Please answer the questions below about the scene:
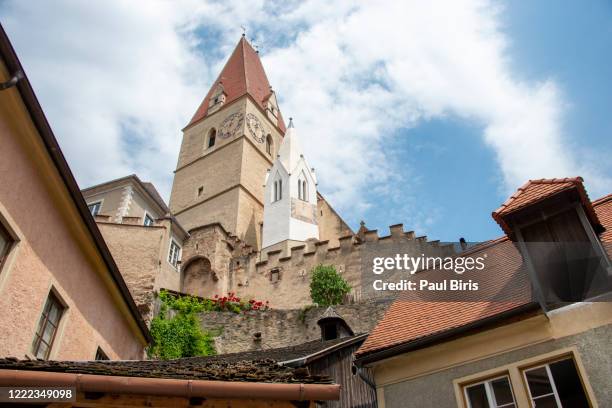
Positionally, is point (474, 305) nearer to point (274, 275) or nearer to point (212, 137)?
point (274, 275)

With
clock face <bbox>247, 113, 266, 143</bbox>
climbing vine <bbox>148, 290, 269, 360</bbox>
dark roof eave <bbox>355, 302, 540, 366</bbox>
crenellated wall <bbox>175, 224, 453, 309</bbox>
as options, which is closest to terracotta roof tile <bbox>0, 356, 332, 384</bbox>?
dark roof eave <bbox>355, 302, 540, 366</bbox>

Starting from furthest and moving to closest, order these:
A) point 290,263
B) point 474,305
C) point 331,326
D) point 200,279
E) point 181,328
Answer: point 200,279, point 290,263, point 181,328, point 331,326, point 474,305

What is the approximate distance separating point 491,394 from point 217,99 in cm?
4554

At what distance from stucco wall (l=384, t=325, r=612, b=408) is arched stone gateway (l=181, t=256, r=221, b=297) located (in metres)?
23.2

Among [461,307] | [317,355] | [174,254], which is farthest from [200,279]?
[461,307]

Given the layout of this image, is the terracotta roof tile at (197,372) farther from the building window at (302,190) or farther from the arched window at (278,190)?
the arched window at (278,190)

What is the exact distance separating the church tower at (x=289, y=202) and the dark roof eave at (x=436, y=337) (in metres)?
23.0

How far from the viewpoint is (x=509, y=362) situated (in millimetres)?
6867

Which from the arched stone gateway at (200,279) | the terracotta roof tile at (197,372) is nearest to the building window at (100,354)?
the terracotta roof tile at (197,372)

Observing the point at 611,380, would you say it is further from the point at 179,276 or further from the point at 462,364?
the point at 179,276

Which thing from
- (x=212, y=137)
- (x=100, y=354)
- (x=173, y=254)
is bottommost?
(x=100, y=354)

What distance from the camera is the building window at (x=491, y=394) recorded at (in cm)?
665

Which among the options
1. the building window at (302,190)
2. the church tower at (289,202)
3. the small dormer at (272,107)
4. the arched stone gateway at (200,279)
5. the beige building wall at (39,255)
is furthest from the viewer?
the small dormer at (272,107)

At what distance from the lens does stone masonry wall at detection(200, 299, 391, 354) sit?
21.8 metres
